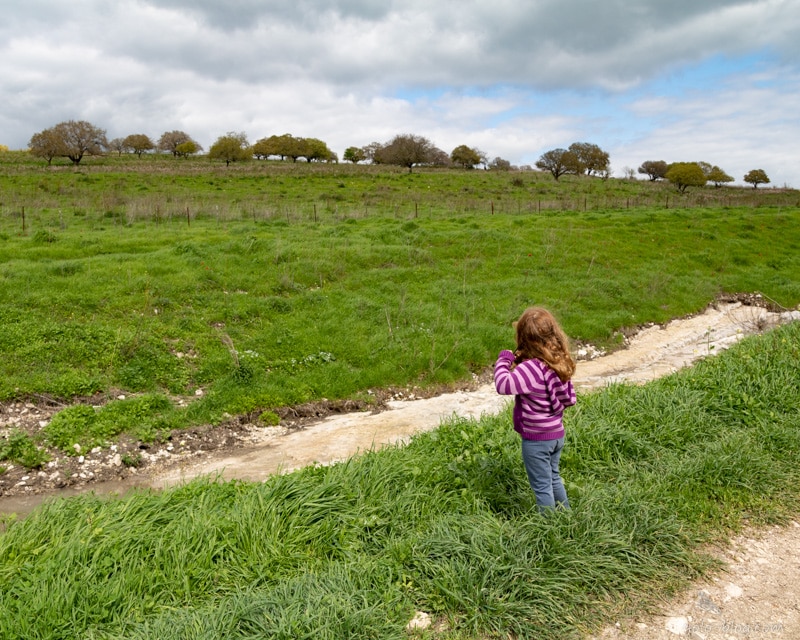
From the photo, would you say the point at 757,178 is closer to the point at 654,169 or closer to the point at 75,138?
the point at 654,169

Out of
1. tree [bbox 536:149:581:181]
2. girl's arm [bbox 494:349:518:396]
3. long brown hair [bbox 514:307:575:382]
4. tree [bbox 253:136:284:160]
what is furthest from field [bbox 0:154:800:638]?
tree [bbox 253:136:284:160]

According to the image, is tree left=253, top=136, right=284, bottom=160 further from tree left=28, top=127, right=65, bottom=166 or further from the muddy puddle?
the muddy puddle

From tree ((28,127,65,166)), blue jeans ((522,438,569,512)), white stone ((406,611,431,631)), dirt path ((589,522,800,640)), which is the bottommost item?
white stone ((406,611,431,631))

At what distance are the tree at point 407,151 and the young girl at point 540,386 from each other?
55921mm

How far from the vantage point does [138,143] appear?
6631cm

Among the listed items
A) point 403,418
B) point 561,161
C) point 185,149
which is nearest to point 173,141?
point 185,149

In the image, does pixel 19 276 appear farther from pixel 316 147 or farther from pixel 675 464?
pixel 316 147

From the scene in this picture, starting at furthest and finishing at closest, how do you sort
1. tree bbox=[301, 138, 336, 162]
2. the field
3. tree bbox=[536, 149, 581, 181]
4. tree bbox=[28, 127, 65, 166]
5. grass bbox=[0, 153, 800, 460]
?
tree bbox=[301, 138, 336, 162] → tree bbox=[536, 149, 581, 181] → tree bbox=[28, 127, 65, 166] → grass bbox=[0, 153, 800, 460] → the field

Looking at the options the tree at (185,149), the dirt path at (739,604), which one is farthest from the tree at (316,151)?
the dirt path at (739,604)

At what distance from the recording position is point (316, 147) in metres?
70.5

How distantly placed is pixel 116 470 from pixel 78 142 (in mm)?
51685

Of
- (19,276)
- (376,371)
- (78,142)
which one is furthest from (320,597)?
(78,142)

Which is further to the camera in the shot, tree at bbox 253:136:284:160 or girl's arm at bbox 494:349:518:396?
tree at bbox 253:136:284:160

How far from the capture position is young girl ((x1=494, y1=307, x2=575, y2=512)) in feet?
15.2
